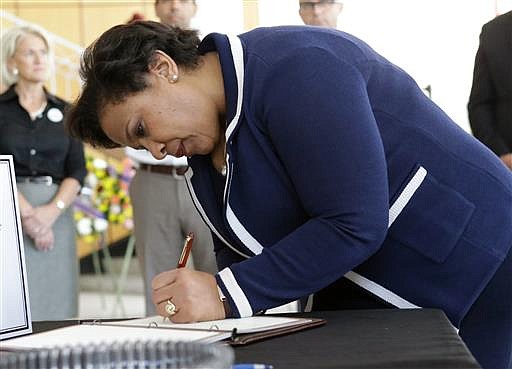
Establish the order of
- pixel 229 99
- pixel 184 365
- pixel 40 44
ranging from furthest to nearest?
pixel 40 44 < pixel 229 99 < pixel 184 365

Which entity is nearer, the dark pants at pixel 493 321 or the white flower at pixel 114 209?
the dark pants at pixel 493 321

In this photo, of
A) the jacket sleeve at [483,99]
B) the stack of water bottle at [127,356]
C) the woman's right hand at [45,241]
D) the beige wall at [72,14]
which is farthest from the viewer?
the beige wall at [72,14]

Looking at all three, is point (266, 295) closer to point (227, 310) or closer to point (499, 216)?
point (227, 310)

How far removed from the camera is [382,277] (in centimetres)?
149

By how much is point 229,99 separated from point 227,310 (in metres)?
0.30

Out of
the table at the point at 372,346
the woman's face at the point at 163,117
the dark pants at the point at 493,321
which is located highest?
the woman's face at the point at 163,117

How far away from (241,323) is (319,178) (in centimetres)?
22

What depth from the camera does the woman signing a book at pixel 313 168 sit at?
1.34 m

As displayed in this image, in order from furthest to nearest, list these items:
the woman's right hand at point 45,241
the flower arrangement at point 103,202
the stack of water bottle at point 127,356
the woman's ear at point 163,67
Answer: the flower arrangement at point 103,202, the woman's right hand at point 45,241, the woman's ear at point 163,67, the stack of water bottle at point 127,356

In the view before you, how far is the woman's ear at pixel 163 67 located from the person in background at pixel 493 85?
1820 millimetres

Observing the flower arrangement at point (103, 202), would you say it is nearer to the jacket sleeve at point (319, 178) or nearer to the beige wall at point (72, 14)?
the beige wall at point (72, 14)

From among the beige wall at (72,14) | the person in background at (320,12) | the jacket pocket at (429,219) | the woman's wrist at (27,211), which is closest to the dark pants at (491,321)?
the jacket pocket at (429,219)

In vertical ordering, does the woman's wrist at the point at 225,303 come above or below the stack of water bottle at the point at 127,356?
below

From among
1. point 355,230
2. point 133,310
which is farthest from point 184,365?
point 133,310
